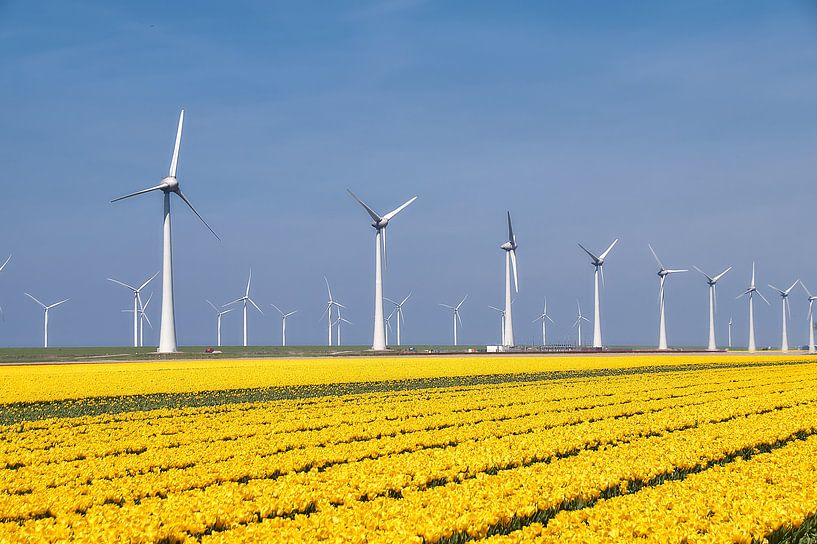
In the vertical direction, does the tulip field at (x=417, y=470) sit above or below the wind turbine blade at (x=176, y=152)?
below

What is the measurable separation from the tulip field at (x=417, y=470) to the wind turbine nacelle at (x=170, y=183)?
6342cm

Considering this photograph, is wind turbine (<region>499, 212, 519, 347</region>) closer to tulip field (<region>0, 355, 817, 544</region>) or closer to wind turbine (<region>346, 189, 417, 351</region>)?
wind turbine (<region>346, 189, 417, 351</region>)

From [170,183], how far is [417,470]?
85687mm

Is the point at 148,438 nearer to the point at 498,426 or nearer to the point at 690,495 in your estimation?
the point at 498,426

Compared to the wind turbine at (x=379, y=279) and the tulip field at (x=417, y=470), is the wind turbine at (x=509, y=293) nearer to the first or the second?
the wind turbine at (x=379, y=279)

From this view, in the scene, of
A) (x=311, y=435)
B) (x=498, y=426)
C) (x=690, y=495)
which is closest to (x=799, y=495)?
(x=690, y=495)

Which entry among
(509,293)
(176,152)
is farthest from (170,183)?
(509,293)

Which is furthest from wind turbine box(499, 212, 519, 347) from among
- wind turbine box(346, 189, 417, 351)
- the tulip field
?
the tulip field

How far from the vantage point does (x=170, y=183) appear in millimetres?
95062

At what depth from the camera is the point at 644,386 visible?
4103 centimetres

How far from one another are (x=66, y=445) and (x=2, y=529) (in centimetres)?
1004

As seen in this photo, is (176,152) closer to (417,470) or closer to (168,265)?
(168,265)

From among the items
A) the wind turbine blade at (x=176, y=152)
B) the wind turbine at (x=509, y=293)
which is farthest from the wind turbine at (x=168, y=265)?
the wind turbine at (x=509, y=293)

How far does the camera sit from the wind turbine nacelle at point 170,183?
311ft
